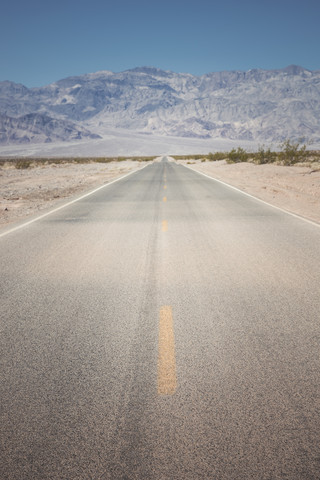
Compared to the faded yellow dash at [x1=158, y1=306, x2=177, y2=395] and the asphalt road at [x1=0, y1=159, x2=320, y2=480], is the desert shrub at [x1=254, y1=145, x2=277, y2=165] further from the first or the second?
the faded yellow dash at [x1=158, y1=306, x2=177, y2=395]

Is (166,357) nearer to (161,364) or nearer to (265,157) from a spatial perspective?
(161,364)

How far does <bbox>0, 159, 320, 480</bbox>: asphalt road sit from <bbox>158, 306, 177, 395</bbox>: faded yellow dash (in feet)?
0.04

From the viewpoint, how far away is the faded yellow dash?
2.45 m

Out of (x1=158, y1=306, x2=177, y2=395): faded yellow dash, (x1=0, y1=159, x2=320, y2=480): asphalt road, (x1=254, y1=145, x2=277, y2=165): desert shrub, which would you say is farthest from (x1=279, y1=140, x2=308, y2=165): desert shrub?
(x1=158, y1=306, x2=177, y2=395): faded yellow dash

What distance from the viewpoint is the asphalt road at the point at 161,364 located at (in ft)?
6.25

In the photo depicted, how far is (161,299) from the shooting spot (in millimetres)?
3996

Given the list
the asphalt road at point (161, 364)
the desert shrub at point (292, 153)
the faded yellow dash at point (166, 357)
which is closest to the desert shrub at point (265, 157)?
the desert shrub at point (292, 153)

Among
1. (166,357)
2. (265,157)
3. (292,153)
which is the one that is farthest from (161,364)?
(265,157)

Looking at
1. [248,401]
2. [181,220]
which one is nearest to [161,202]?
[181,220]

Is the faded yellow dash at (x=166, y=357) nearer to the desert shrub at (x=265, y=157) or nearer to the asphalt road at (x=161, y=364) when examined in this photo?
the asphalt road at (x=161, y=364)

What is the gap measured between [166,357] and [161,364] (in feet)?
0.35

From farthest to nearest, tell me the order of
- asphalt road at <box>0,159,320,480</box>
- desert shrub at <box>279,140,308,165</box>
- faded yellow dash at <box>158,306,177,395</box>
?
desert shrub at <box>279,140,308,165</box>
faded yellow dash at <box>158,306,177,395</box>
asphalt road at <box>0,159,320,480</box>

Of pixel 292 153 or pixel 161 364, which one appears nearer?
pixel 161 364

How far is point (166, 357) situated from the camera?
9.20 feet
